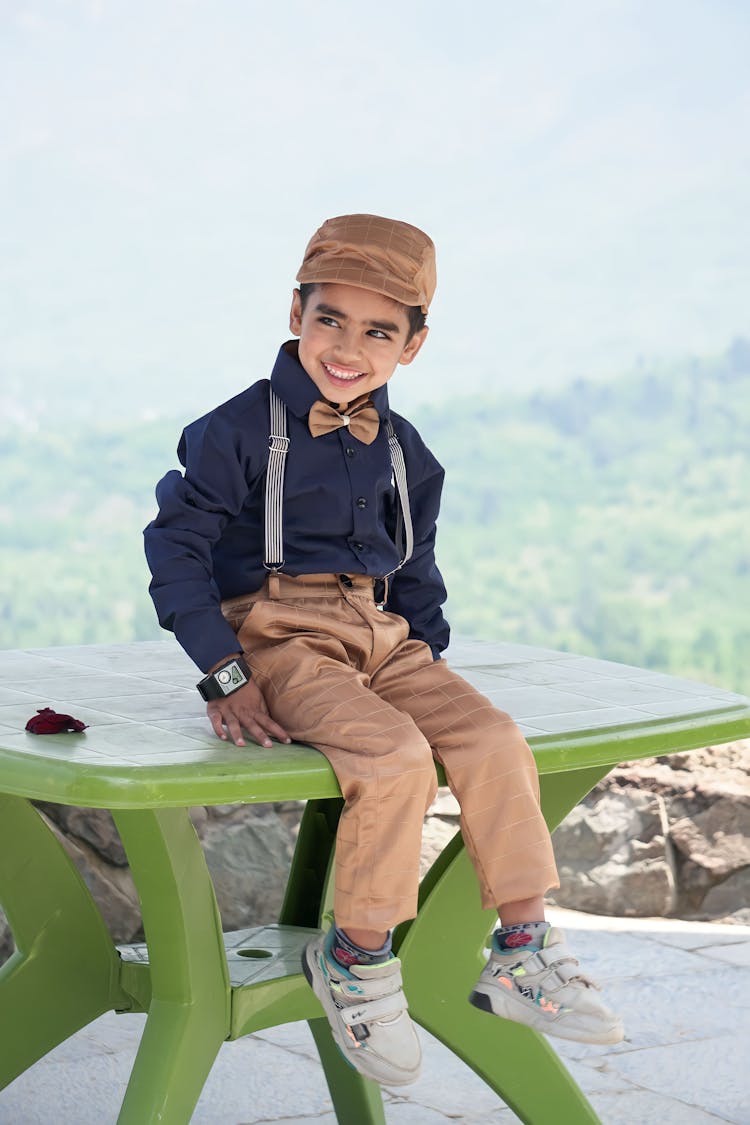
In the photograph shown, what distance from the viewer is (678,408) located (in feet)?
24.2

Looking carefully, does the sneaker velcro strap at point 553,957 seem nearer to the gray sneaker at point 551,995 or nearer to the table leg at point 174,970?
the gray sneaker at point 551,995

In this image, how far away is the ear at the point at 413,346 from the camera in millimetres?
2100

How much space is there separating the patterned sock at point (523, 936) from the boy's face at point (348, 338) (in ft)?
2.48

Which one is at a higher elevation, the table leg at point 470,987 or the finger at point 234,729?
the finger at point 234,729

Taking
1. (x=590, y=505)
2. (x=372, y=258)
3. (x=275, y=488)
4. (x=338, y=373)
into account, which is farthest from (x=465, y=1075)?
(x=590, y=505)

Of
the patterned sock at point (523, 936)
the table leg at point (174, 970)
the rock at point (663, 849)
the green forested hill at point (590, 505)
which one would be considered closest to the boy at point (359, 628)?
the patterned sock at point (523, 936)

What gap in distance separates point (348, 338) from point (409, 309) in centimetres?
11

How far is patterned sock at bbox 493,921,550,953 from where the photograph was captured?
179 cm

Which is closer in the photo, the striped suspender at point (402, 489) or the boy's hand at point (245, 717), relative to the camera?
the boy's hand at point (245, 717)

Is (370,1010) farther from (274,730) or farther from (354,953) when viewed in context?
(274,730)

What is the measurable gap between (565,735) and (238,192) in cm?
551

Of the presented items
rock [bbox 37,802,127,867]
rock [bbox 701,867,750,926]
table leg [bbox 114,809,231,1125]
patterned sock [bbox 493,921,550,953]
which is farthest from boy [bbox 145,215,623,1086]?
rock [bbox 701,867,750,926]

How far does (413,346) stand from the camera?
2.11 m

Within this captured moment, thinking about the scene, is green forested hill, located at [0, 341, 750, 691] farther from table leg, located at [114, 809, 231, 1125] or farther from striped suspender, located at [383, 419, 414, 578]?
table leg, located at [114, 809, 231, 1125]
